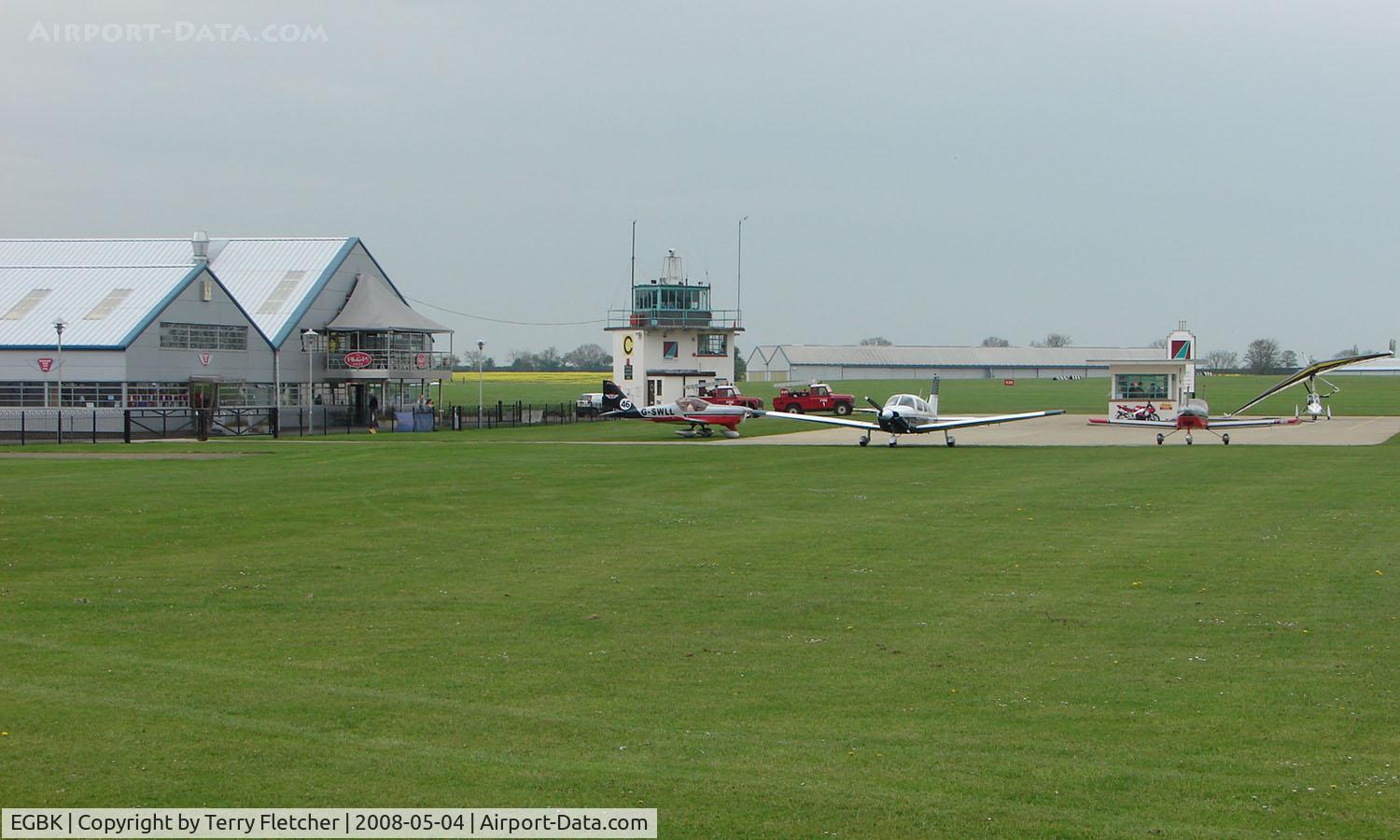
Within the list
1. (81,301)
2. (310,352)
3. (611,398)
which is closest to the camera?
(81,301)

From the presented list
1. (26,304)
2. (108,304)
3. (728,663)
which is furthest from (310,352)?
(728,663)

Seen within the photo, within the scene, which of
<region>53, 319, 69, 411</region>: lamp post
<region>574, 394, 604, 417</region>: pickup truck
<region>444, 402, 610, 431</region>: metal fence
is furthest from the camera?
<region>574, 394, 604, 417</region>: pickup truck

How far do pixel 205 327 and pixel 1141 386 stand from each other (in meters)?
45.0

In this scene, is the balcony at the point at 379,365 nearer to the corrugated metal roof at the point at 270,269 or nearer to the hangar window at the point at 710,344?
the corrugated metal roof at the point at 270,269

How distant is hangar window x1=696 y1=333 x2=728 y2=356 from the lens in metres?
84.7

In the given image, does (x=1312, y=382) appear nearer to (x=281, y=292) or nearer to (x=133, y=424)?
(x=281, y=292)

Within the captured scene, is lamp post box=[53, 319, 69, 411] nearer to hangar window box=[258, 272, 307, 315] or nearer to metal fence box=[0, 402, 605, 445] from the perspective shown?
metal fence box=[0, 402, 605, 445]

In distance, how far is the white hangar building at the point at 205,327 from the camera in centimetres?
5991

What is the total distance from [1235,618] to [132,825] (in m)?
11.0

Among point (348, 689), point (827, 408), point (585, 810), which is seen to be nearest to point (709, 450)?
point (348, 689)

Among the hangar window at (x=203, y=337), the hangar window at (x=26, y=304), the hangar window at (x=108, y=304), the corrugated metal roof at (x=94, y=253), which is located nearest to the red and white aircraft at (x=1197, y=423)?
the hangar window at (x=203, y=337)

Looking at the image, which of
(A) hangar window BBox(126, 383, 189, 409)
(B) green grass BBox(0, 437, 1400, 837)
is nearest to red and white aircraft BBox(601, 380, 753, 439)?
(A) hangar window BBox(126, 383, 189, 409)

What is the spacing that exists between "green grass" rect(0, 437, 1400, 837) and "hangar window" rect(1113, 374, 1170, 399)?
41.3 m

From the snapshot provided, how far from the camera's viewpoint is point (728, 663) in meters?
12.4
